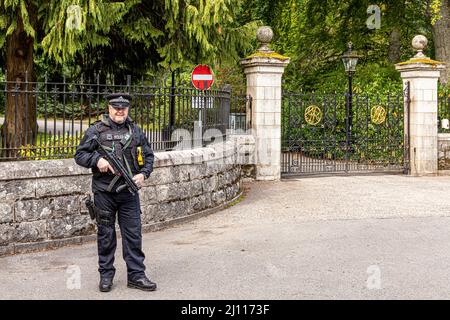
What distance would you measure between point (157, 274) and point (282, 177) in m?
8.07

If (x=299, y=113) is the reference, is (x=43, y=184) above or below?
below

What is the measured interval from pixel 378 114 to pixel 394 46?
8306 millimetres

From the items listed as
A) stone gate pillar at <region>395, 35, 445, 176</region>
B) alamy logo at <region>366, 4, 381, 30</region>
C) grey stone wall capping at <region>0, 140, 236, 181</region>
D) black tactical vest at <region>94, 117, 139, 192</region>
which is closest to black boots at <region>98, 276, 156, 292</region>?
black tactical vest at <region>94, 117, 139, 192</region>

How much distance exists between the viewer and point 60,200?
7.27 metres

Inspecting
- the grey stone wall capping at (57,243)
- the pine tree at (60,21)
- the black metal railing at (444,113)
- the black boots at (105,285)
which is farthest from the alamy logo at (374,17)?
the black boots at (105,285)

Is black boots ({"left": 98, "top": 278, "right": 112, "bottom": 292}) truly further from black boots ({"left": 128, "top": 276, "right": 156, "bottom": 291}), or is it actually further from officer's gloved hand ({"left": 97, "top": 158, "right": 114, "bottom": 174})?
officer's gloved hand ({"left": 97, "top": 158, "right": 114, "bottom": 174})

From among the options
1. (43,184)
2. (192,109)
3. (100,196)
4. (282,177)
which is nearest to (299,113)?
(282,177)

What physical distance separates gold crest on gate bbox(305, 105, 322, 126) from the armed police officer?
937 centimetres

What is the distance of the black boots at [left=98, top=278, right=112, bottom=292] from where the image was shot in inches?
212

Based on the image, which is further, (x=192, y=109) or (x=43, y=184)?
(x=192, y=109)

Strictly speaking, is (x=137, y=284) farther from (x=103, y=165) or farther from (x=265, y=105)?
(x=265, y=105)

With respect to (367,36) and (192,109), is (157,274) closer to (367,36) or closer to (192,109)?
(192,109)

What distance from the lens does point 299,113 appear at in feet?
47.5

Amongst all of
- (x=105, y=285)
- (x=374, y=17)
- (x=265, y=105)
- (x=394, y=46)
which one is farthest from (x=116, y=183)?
(x=394, y=46)
